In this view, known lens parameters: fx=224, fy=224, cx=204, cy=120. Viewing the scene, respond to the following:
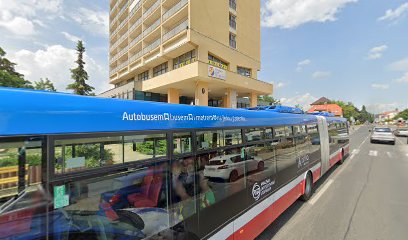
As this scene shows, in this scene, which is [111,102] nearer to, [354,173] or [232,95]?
[354,173]

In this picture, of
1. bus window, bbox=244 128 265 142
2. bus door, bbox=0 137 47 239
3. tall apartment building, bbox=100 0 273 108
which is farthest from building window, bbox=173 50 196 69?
bus door, bbox=0 137 47 239

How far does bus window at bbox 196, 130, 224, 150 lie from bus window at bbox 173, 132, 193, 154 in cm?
17

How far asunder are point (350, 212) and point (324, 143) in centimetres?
363

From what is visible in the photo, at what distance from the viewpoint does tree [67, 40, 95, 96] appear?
34.4m

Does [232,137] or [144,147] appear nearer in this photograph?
[144,147]

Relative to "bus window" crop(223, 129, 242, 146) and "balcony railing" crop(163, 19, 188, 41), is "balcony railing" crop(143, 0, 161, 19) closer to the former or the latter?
"balcony railing" crop(163, 19, 188, 41)

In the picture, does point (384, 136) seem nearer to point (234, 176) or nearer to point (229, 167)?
point (234, 176)

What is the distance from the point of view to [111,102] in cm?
214

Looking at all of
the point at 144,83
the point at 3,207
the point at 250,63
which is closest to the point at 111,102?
the point at 3,207

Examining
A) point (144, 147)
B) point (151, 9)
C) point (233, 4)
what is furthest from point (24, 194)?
point (151, 9)

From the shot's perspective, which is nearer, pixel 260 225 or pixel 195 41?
pixel 260 225

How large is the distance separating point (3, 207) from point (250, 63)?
29.1 meters

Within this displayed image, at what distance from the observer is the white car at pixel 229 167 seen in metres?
3.32

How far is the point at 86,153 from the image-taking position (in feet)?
7.63
